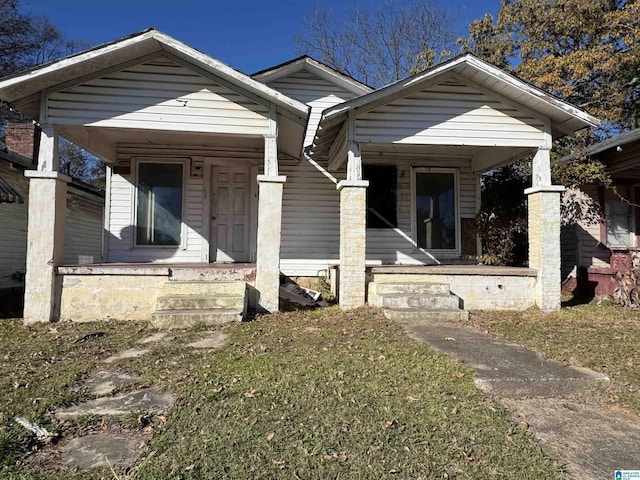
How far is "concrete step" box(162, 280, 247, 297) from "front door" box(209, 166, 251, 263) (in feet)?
8.27

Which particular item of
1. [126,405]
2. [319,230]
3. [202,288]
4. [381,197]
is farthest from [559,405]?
[381,197]

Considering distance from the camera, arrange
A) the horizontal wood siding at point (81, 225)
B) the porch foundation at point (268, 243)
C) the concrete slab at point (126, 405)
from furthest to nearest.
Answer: the horizontal wood siding at point (81, 225) → the porch foundation at point (268, 243) → the concrete slab at point (126, 405)

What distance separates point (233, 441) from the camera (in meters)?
2.26

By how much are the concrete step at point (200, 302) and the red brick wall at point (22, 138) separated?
8.17 metres

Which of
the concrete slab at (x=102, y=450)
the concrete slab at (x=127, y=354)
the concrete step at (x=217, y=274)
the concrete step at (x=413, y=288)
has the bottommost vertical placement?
the concrete slab at (x=102, y=450)

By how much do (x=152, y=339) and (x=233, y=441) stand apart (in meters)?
2.91

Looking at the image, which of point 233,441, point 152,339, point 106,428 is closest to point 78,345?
point 152,339

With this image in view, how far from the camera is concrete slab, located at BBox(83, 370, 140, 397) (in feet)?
Result: 10.1

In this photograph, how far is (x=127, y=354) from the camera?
411cm

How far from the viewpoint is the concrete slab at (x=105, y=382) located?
3.07 meters

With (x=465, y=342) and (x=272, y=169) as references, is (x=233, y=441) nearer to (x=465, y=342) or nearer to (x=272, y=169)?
(x=465, y=342)

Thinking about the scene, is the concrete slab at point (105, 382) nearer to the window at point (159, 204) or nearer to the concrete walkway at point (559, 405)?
the concrete walkway at point (559, 405)

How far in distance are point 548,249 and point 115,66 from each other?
7.57m

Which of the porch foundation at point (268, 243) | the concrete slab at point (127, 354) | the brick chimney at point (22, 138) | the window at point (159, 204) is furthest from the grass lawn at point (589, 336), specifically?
the brick chimney at point (22, 138)
